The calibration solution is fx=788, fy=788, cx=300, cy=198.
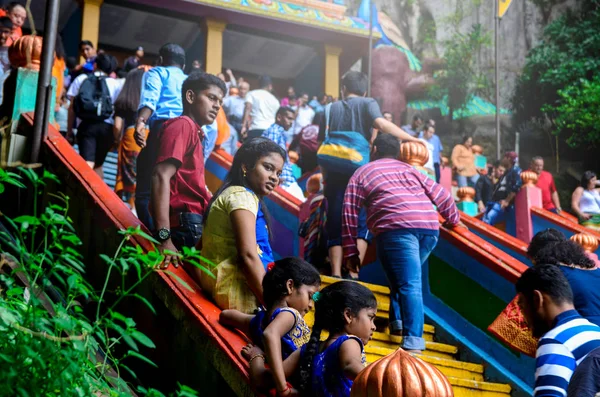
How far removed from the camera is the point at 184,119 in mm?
4918

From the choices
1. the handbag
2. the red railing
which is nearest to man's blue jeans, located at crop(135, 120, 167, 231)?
the red railing

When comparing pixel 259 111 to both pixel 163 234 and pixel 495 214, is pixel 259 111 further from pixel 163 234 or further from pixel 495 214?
pixel 163 234

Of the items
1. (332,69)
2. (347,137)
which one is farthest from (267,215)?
(332,69)

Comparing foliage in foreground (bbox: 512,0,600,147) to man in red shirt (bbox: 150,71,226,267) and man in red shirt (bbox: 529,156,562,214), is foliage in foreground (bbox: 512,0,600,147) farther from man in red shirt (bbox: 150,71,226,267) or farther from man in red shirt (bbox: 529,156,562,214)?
man in red shirt (bbox: 150,71,226,267)

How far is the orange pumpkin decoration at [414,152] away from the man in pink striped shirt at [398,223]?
0.69m

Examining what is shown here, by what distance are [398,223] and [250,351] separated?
1894mm

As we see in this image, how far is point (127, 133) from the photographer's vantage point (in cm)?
701

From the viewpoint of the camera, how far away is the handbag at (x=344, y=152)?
624 centimetres

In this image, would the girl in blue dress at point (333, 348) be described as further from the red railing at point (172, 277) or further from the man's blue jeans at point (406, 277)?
the man's blue jeans at point (406, 277)

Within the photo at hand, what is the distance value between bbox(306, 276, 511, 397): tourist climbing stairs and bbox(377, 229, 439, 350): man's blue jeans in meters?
0.11

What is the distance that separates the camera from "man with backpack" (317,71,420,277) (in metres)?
6.12

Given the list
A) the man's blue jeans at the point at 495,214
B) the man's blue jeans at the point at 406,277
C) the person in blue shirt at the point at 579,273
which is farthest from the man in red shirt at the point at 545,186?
the person in blue shirt at the point at 579,273

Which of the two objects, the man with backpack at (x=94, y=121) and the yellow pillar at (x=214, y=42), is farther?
the yellow pillar at (x=214, y=42)

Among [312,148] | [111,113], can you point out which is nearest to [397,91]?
[312,148]
